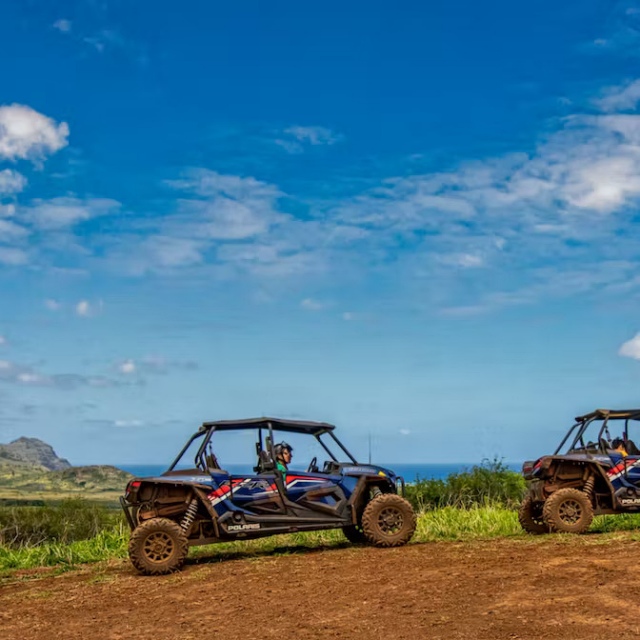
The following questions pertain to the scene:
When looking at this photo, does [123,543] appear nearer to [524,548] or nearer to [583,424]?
[524,548]

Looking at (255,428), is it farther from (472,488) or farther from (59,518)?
(59,518)

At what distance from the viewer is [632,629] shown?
7926 mm

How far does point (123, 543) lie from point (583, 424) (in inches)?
339

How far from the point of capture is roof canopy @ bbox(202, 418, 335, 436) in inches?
538

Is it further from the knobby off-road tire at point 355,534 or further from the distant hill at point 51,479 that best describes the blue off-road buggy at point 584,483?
the distant hill at point 51,479

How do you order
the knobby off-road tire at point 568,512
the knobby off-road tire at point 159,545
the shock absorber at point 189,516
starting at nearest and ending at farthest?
the knobby off-road tire at point 159,545
the shock absorber at point 189,516
the knobby off-road tire at point 568,512

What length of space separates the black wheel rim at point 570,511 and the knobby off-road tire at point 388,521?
2637 mm

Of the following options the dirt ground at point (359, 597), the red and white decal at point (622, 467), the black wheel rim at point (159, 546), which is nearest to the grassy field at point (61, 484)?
the black wheel rim at point (159, 546)

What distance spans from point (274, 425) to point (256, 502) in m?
1.21

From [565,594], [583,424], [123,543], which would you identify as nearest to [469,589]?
[565,594]

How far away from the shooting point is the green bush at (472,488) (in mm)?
23011

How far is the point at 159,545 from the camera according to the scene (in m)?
12.7

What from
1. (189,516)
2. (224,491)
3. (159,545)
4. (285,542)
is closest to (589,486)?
(285,542)

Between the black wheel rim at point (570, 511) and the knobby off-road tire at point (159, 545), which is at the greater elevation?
the black wheel rim at point (570, 511)
